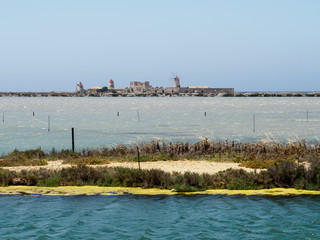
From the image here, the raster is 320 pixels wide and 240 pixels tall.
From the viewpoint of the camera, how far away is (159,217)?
1423 centimetres

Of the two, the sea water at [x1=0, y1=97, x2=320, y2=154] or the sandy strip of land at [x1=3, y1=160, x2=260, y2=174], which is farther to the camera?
the sea water at [x1=0, y1=97, x2=320, y2=154]

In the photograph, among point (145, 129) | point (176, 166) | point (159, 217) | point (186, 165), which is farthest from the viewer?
point (145, 129)

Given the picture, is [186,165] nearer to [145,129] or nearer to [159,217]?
[159,217]

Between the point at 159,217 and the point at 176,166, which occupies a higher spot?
the point at 176,166

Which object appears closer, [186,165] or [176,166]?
[176,166]

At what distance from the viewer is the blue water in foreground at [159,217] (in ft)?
42.1

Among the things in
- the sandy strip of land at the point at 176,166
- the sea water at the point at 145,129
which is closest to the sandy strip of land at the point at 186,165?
the sandy strip of land at the point at 176,166

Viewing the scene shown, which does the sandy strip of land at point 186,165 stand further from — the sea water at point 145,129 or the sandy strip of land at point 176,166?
the sea water at point 145,129

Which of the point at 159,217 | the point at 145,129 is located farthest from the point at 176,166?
the point at 145,129

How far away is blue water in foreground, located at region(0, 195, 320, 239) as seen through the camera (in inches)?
505

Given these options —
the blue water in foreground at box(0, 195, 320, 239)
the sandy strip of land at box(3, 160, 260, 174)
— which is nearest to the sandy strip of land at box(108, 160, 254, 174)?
the sandy strip of land at box(3, 160, 260, 174)

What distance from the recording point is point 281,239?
12.3m

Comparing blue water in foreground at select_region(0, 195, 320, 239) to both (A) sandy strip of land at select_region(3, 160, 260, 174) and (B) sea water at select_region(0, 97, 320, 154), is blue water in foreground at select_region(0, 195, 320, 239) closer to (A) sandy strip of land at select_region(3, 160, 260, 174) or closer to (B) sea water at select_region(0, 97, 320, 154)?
(A) sandy strip of land at select_region(3, 160, 260, 174)

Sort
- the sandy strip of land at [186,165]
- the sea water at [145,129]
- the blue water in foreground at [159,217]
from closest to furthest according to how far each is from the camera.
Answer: the blue water in foreground at [159,217]
the sandy strip of land at [186,165]
the sea water at [145,129]
